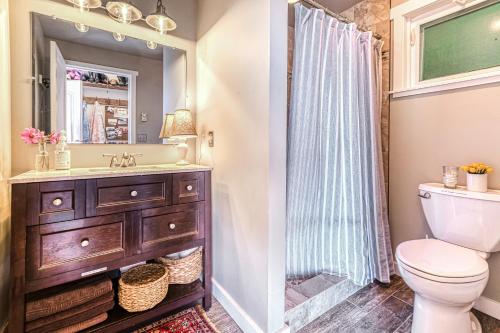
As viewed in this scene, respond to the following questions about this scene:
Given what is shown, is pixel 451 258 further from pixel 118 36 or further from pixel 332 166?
pixel 118 36

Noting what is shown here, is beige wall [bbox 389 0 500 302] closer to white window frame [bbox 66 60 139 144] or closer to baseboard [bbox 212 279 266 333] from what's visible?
baseboard [bbox 212 279 266 333]

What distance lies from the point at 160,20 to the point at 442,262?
222 centimetres

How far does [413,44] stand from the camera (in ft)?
6.10

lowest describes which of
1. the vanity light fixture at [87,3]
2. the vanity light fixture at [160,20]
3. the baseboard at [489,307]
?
the baseboard at [489,307]

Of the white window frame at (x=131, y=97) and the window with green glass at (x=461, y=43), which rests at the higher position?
the window with green glass at (x=461, y=43)

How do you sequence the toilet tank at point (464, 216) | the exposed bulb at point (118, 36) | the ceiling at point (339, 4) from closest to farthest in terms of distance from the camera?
1. the toilet tank at point (464, 216)
2. the exposed bulb at point (118, 36)
3. the ceiling at point (339, 4)

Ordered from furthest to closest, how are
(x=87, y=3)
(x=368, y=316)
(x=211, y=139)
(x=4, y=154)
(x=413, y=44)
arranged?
(x=413, y=44) → (x=211, y=139) → (x=368, y=316) → (x=87, y=3) → (x=4, y=154)

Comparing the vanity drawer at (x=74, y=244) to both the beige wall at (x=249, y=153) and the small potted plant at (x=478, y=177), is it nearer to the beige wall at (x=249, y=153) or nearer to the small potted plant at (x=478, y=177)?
the beige wall at (x=249, y=153)

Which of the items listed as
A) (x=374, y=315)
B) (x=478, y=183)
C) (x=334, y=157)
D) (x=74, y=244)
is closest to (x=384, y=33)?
(x=334, y=157)

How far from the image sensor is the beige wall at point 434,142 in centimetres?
148

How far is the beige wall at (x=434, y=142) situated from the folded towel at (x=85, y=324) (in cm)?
216

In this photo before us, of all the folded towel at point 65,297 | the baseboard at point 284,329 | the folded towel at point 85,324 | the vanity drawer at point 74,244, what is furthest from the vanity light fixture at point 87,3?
the baseboard at point 284,329

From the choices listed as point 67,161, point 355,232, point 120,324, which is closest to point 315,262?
point 355,232

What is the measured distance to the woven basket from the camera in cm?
128
